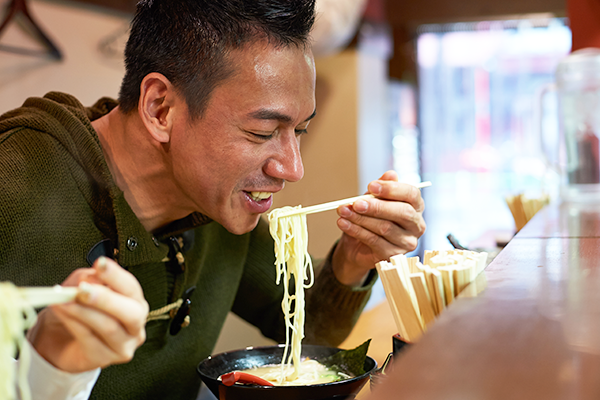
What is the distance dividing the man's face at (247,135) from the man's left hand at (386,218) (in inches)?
8.5

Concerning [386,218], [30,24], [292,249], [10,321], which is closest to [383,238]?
[386,218]

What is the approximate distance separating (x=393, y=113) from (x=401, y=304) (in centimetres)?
447

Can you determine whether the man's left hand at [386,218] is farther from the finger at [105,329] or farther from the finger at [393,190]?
the finger at [105,329]

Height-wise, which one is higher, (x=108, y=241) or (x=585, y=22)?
(x=585, y=22)

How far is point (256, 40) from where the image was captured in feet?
4.28

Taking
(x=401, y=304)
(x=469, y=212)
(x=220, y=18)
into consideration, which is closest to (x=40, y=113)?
(x=220, y=18)

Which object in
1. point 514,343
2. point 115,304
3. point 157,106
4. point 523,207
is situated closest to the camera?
point 514,343

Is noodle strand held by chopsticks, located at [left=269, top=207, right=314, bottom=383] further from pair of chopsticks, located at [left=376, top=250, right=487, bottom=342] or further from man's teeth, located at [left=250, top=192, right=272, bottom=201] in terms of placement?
pair of chopsticks, located at [left=376, top=250, right=487, bottom=342]

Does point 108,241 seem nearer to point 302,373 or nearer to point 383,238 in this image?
point 302,373

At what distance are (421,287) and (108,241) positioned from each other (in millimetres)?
909

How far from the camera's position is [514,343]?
1.68 feet

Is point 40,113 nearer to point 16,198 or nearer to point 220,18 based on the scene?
point 16,198

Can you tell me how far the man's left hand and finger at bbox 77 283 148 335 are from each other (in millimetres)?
867

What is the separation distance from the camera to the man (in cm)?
129
